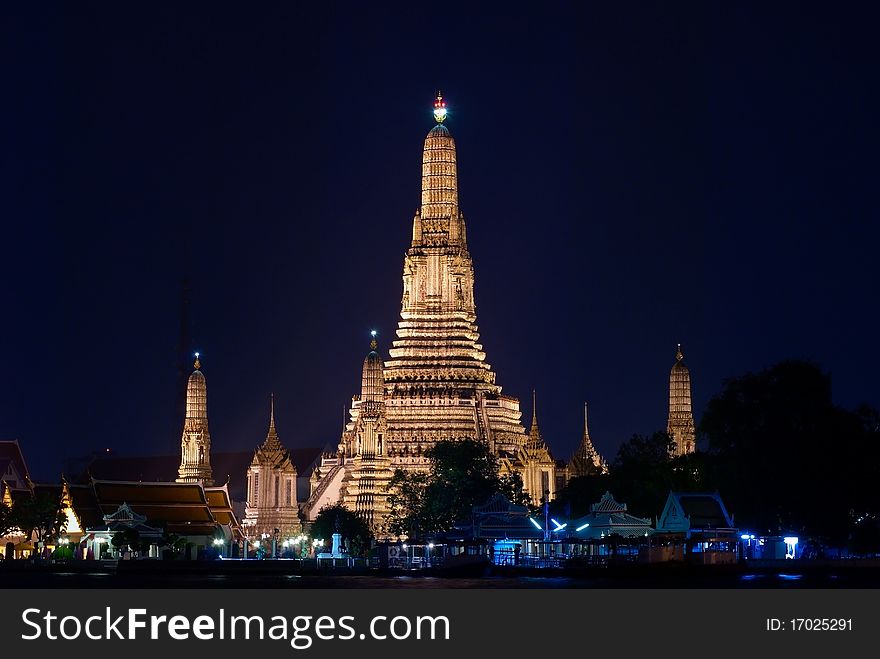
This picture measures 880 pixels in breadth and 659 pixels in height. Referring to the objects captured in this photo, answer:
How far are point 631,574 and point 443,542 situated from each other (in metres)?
17.0

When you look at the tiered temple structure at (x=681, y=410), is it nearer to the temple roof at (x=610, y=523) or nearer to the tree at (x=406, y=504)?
the tree at (x=406, y=504)

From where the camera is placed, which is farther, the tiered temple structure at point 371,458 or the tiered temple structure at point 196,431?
the tiered temple structure at point 196,431

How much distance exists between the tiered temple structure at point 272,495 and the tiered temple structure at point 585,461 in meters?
18.4

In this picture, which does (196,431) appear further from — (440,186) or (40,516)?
(40,516)

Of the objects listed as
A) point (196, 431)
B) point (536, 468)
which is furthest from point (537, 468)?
point (196, 431)

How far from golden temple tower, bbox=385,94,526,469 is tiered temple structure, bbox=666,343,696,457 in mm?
9850

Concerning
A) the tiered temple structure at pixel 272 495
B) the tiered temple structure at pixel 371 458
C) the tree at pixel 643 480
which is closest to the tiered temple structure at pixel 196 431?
the tiered temple structure at pixel 272 495

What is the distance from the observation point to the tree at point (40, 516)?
458 ft

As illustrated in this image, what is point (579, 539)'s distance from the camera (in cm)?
12069

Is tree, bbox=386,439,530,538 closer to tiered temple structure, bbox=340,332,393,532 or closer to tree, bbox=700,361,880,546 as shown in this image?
tiered temple structure, bbox=340,332,393,532

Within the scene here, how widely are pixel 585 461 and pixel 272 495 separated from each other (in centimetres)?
2069

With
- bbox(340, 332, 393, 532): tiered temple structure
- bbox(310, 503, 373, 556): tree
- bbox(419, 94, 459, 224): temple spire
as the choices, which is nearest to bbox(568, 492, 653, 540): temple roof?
bbox(310, 503, 373, 556): tree

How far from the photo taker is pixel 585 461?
167m
